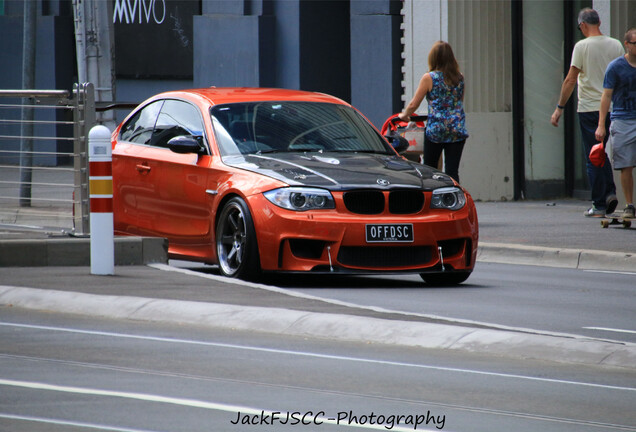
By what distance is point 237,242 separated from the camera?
10.8m

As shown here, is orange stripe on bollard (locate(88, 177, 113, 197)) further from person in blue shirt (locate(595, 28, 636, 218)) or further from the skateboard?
person in blue shirt (locate(595, 28, 636, 218))

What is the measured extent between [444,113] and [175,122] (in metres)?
3.67

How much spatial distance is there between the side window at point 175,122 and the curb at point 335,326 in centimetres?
263

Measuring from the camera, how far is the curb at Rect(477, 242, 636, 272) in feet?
40.7

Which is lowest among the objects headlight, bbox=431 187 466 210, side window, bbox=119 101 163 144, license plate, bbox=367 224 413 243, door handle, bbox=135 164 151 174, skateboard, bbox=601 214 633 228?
skateboard, bbox=601 214 633 228

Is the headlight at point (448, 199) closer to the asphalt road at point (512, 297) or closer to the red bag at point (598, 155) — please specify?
the asphalt road at point (512, 297)

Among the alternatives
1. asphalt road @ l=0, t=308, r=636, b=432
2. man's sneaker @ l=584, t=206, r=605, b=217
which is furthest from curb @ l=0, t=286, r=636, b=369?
man's sneaker @ l=584, t=206, r=605, b=217

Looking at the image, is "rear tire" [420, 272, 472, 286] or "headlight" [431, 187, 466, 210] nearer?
"headlight" [431, 187, 466, 210]

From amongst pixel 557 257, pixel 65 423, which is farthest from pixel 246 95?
pixel 65 423

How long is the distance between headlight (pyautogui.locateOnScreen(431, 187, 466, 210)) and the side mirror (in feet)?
6.45

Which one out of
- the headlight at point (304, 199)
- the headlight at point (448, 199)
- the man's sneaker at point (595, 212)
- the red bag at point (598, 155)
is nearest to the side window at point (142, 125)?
the headlight at point (304, 199)

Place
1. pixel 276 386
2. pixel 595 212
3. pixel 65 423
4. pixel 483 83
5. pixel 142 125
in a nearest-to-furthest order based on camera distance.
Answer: pixel 65 423, pixel 276 386, pixel 142 125, pixel 595 212, pixel 483 83

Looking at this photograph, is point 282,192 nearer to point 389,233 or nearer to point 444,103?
point 389,233

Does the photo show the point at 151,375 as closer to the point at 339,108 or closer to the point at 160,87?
the point at 339,108
